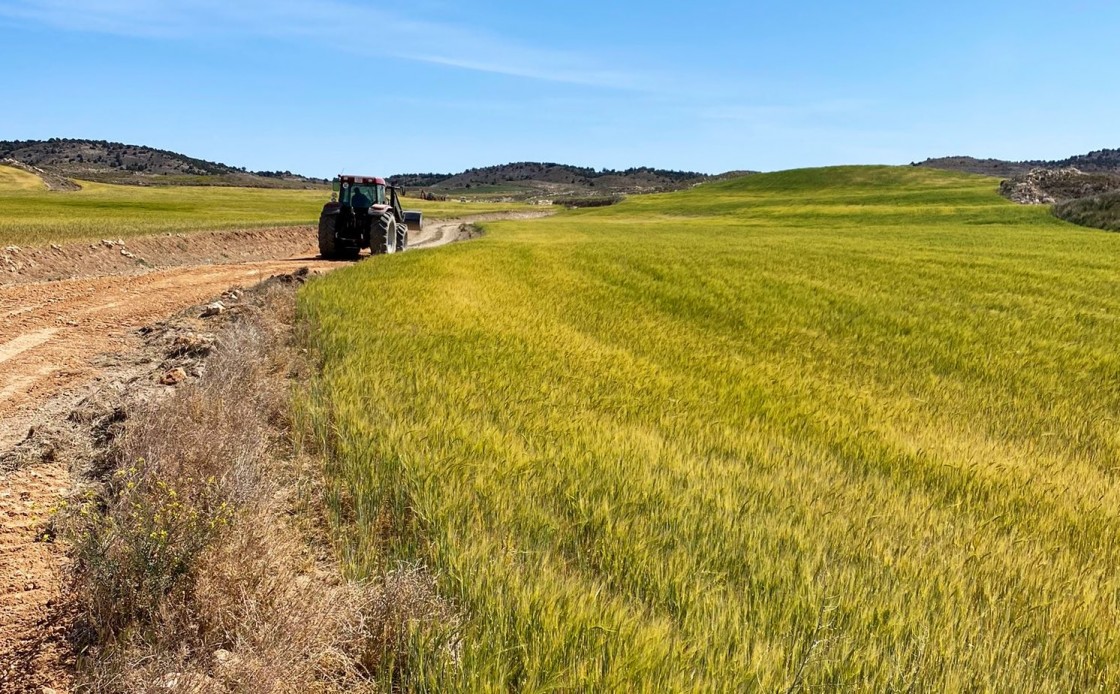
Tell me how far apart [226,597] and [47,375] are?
22.0 feet

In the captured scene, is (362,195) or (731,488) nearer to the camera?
(731,488)

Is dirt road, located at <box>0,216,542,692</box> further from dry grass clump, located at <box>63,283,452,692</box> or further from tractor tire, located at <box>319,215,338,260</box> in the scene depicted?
tractor tire, located at <box>319,215,338,260</box>

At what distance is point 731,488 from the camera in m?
4.46

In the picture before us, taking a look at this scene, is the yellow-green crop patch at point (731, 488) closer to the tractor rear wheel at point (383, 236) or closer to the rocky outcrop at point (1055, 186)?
the tractor rear wheel at point (383, 236)

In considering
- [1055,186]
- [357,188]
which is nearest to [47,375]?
[357,188]

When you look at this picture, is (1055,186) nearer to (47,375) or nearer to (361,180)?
(361,180)

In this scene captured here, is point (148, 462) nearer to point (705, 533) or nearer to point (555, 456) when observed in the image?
point (555, 456)

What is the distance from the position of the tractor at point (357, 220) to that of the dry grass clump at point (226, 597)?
749 inches

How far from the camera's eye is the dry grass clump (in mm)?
2332

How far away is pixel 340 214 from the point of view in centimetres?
2217

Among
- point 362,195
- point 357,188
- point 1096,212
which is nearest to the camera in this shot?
point 362,195

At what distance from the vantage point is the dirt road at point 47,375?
9.08 ft

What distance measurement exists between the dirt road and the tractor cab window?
3.47 m

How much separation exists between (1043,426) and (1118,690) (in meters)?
5.58
